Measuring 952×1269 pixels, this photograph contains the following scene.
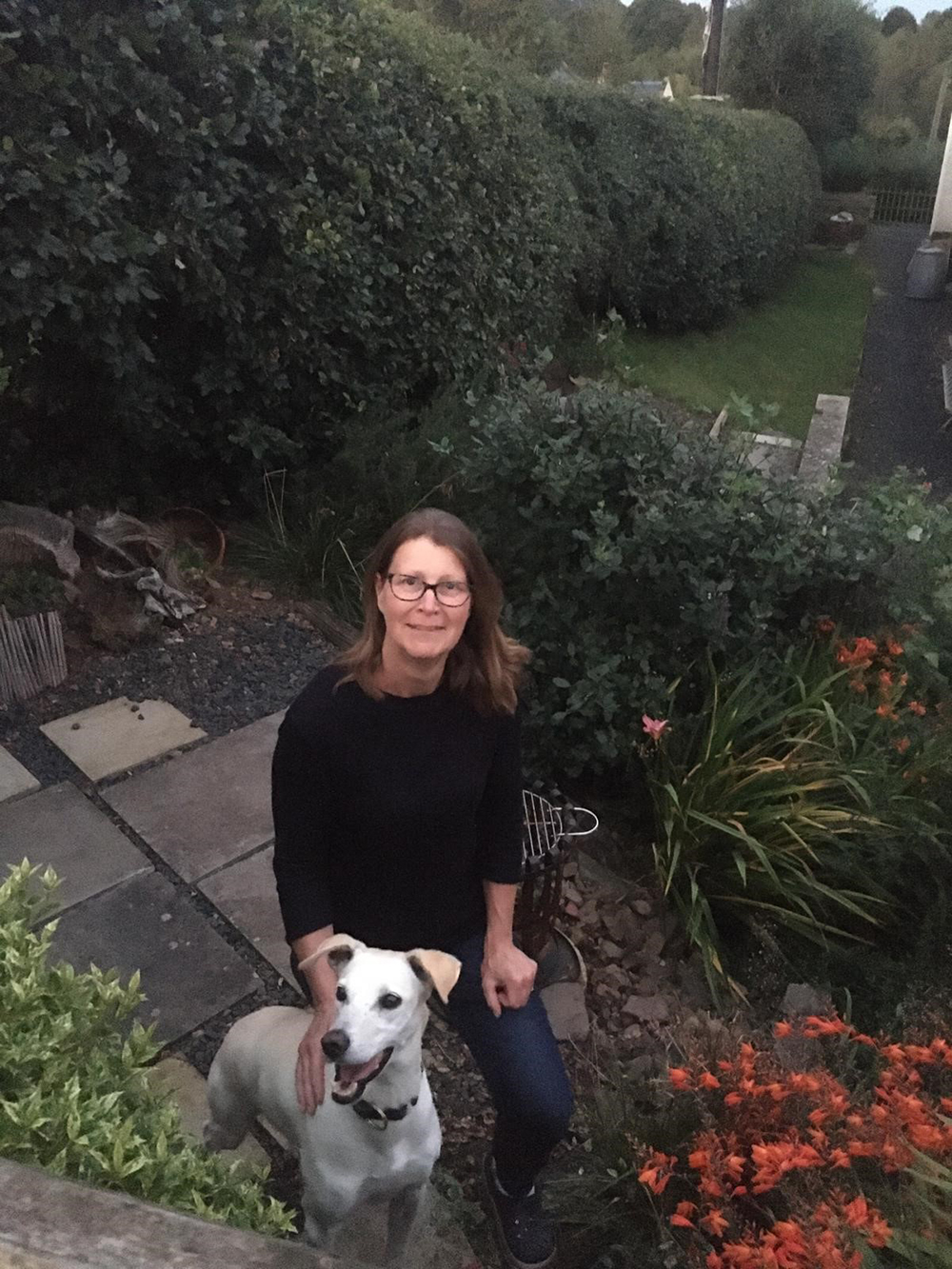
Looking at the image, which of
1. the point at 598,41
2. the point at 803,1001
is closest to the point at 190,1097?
the point at 803,1001

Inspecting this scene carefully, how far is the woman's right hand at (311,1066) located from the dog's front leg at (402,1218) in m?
0.42

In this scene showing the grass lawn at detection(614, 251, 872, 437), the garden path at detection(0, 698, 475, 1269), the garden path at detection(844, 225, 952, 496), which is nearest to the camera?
the garden path at detection(0, 698, 475, 1269)

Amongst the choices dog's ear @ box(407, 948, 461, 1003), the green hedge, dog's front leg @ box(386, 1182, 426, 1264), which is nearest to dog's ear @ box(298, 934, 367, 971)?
dog's ear @ box(407, 948, 461, 1003)

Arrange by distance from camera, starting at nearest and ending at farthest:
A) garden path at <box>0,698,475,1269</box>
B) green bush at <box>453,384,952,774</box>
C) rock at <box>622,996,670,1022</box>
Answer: garden path at <box>0,698,475,1269</box>
rock at <box>622,996,670,1022</box>
green bush at <box>453,384,952,774</box>

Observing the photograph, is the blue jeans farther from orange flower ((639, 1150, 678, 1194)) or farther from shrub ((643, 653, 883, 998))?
shrub ((643, 653, 883, 998))

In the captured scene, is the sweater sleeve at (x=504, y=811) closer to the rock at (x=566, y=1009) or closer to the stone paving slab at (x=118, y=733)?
the rock at (x=566, y=1009)

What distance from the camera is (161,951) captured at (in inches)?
114

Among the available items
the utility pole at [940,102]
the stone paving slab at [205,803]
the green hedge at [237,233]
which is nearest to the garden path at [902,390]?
the green hedge at [237,233]

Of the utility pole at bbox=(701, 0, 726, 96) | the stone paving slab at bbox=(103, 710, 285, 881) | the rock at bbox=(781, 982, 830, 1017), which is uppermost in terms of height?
the utility pole at bbox=(701, 0, 726, 96)

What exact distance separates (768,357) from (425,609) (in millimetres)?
11063

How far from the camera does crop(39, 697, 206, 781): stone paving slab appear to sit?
364 centimetres

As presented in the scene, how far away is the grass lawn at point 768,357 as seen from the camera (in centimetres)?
989

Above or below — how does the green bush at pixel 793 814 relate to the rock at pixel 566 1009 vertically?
above

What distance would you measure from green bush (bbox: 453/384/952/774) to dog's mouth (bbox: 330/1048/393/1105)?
187 cm
